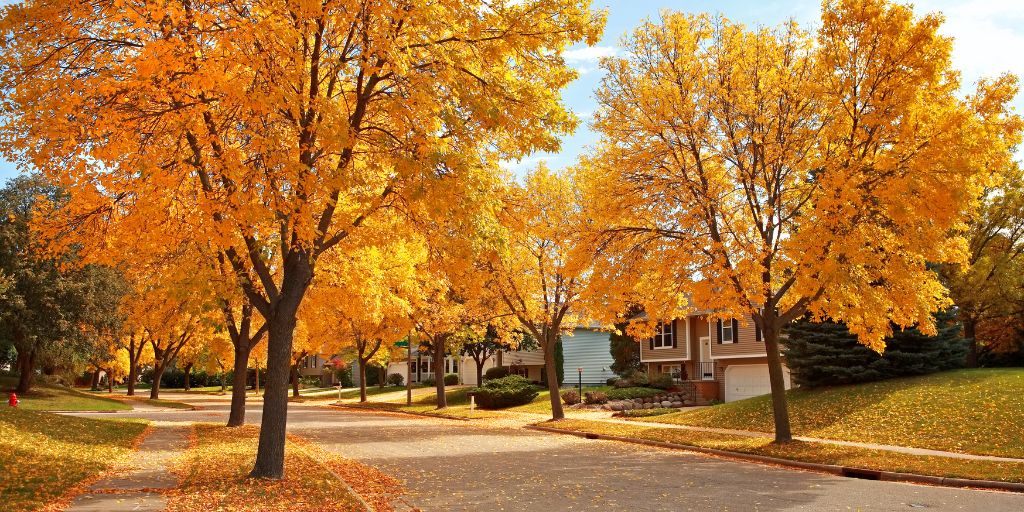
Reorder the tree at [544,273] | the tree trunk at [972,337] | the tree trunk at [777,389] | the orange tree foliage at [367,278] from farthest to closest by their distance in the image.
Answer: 1. the tree trunk at [972,337]
2. the tree at [544,273]
3. the tree trunk at [777,389]
4. the orange tree foliage at [367,278]

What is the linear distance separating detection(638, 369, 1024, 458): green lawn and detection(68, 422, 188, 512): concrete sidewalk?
53.0ft

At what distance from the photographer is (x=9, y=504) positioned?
356 inches

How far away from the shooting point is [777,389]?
19.1 m

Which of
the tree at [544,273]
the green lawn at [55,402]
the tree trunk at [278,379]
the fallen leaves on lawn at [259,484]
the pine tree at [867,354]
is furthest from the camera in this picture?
the green lawn at [55,402]

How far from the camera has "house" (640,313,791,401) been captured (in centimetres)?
3794

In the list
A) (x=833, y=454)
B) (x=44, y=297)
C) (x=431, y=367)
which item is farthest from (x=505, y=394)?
(x=431, y=367)

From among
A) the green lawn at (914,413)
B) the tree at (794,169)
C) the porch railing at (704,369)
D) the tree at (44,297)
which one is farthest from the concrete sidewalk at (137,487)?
the porch railing at (704,369)

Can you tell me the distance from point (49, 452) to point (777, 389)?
16.1 m

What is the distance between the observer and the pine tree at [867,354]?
25.7 m

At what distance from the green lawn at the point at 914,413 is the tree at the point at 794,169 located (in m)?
2.81

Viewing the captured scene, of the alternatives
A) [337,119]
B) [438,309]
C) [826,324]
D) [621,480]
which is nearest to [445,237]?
[337,119]

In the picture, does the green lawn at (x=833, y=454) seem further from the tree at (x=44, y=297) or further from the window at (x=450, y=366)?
the window at (x=450, y=366)

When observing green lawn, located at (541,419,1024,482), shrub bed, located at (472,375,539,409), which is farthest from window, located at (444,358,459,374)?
green lawn, located at (541,419,1024,482)

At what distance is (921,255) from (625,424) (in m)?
12.5
